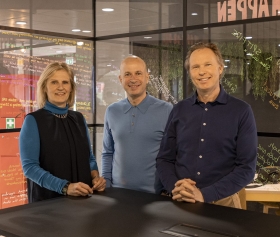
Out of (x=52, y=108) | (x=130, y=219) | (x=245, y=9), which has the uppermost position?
(x=245, y=9)

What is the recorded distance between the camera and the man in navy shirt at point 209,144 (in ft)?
7.58

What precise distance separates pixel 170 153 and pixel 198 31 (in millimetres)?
3176

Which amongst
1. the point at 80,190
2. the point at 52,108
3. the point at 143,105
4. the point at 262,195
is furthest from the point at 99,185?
the point at 262,195

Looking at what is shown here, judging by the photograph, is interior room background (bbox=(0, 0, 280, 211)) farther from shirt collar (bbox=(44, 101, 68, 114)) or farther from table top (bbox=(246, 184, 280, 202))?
shirt collar (bbox=(44, 101, 68, 114))

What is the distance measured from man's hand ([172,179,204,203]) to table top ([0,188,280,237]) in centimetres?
4

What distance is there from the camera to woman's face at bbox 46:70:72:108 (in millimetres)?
2872

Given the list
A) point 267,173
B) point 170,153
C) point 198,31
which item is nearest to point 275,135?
point 267,173

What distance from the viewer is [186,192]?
2250mm

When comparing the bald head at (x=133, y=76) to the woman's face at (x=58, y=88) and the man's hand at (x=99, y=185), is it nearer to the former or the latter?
the woman's face at (x=58, y=88)

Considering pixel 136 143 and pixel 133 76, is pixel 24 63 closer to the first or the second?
pixel 133 76

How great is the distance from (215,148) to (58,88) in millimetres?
1084

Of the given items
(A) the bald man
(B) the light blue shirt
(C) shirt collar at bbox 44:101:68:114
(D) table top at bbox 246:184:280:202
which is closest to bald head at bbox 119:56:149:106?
(A) the bald man

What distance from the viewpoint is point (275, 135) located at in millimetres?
4875

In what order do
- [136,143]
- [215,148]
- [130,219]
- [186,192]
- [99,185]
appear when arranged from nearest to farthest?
1. [130,219]
2. [186,192]
3. [215,148]
4. [99,185]
5. [136,143]
